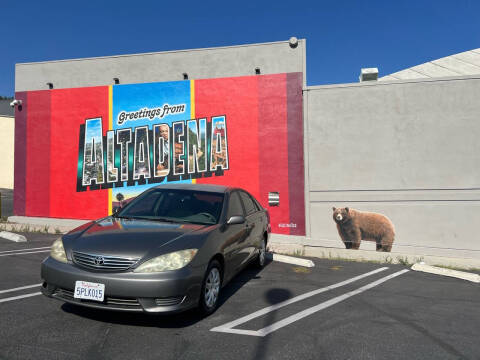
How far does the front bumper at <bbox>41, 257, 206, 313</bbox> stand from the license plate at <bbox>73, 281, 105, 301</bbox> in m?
0.04

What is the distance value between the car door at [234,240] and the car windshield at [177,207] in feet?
0.71

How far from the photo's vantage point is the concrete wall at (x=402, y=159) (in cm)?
926

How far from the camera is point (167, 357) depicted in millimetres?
2893

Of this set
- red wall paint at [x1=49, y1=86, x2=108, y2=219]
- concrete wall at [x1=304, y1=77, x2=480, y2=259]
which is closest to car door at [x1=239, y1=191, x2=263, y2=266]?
concrete wall at [x1=304, y1=77, x2=480, y2=259]

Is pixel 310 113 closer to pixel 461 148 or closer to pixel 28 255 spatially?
pixel 461 148

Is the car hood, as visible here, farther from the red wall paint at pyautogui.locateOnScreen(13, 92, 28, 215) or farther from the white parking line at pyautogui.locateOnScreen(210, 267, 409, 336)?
the red wall paint at pyautogui.locateOnScreen(13, 92, 28, 215)

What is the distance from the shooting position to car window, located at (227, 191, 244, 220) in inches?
190

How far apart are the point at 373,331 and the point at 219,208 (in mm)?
2318

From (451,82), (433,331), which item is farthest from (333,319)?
(451,82)

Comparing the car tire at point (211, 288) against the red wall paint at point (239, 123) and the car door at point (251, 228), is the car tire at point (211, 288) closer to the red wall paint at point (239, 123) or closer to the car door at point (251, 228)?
the car door at point (251, 228)

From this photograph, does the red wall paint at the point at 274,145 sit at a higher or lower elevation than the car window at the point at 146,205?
higher

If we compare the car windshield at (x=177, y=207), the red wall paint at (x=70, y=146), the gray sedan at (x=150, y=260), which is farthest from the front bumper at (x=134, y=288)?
the red wall paint at (x=70, y=146)

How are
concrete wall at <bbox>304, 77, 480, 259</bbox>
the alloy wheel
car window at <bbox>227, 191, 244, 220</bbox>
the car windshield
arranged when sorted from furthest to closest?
concrete wall at <bbox>304, 77, 480, 259</bbox>, car window at <bbox>227, 191, 244, 220</bbox>, the car windshield, the alloy wheel

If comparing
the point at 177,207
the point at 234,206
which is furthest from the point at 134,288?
the point at 234,206
